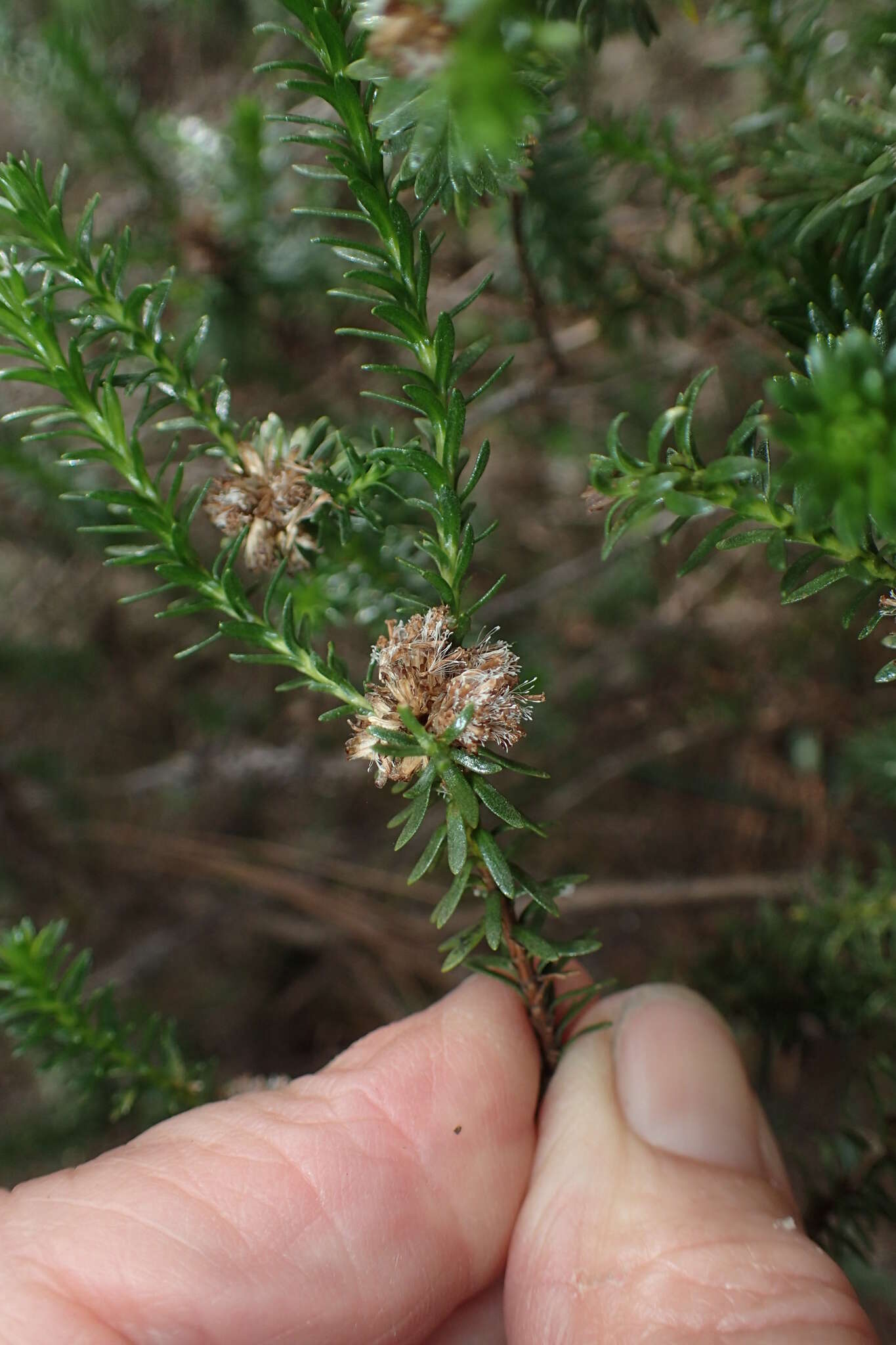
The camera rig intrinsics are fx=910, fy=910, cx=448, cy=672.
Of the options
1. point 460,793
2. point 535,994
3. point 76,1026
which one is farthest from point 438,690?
point 76,1026

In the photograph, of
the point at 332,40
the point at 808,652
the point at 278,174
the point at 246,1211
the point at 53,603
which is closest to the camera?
the point at 332,40

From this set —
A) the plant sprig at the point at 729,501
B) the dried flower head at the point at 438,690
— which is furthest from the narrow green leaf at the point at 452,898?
the plant sprig at the point at 729,501

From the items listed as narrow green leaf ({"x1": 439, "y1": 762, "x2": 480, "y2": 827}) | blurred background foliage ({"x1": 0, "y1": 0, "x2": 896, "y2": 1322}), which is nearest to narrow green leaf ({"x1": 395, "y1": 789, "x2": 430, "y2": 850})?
narrow green leaf ({"x1": 439, "y1": 762, "x2": 480, "y2": 827})

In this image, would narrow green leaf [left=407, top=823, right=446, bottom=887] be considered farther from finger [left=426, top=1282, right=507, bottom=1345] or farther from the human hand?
finger [left=426, top=1282, right=507, bottom=1345]

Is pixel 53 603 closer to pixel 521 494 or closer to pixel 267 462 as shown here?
pixel 521 494

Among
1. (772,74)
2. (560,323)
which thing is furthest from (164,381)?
(560,323)

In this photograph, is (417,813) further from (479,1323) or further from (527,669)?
(527,669)
